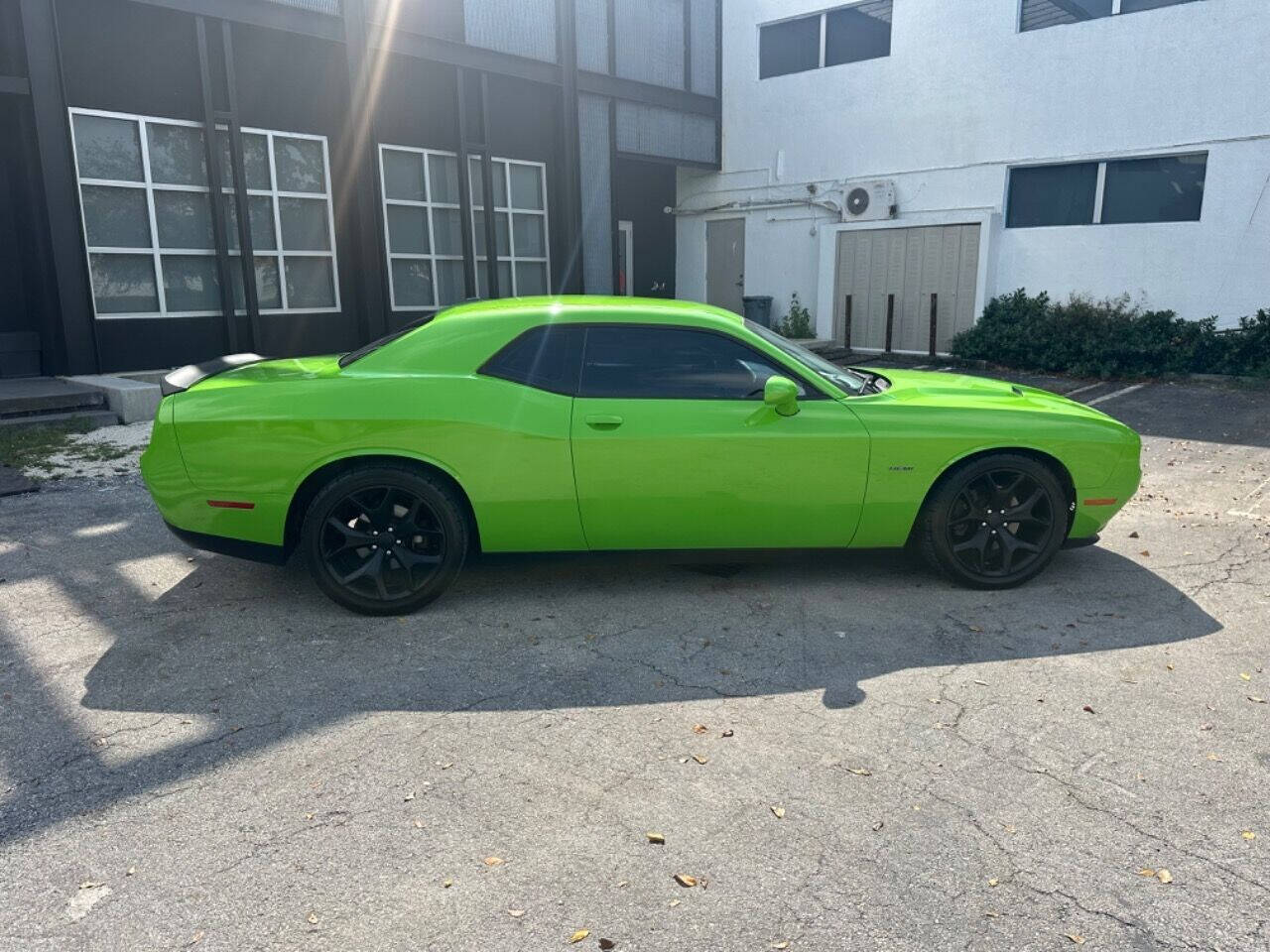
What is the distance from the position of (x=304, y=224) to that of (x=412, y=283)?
1.73 m

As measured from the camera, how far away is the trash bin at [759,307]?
17.3 m

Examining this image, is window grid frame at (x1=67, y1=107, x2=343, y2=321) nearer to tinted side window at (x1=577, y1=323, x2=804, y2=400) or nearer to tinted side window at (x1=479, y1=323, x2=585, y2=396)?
tinted side window at (x1=479, y1=323, x2=585, y2=396)

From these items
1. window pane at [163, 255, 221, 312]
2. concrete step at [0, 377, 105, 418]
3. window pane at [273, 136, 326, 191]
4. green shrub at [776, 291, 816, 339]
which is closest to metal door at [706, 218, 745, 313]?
green shrub at [776, 291, 816, 339]

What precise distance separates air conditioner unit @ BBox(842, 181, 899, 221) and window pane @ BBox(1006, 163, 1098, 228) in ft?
6.36

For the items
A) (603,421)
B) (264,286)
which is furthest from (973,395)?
(264,286)

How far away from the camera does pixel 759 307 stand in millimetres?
17438

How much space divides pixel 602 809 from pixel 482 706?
2.73 feet

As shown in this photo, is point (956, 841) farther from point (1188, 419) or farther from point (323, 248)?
point (323, 248)

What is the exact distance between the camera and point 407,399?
428 cm

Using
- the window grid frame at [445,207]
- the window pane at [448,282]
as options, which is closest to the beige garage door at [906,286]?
the window grid frame at [445,207]

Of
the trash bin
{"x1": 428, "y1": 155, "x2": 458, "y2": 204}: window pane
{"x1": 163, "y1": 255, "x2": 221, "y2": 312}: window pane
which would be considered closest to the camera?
{"x1": 163, "y1": 255, "x2": 221, "y2": 312}: window pane

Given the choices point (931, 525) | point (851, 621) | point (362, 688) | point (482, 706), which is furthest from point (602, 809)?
point (931, 525)

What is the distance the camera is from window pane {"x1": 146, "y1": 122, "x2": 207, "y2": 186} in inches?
411

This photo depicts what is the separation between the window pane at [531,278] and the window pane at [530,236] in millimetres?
155
